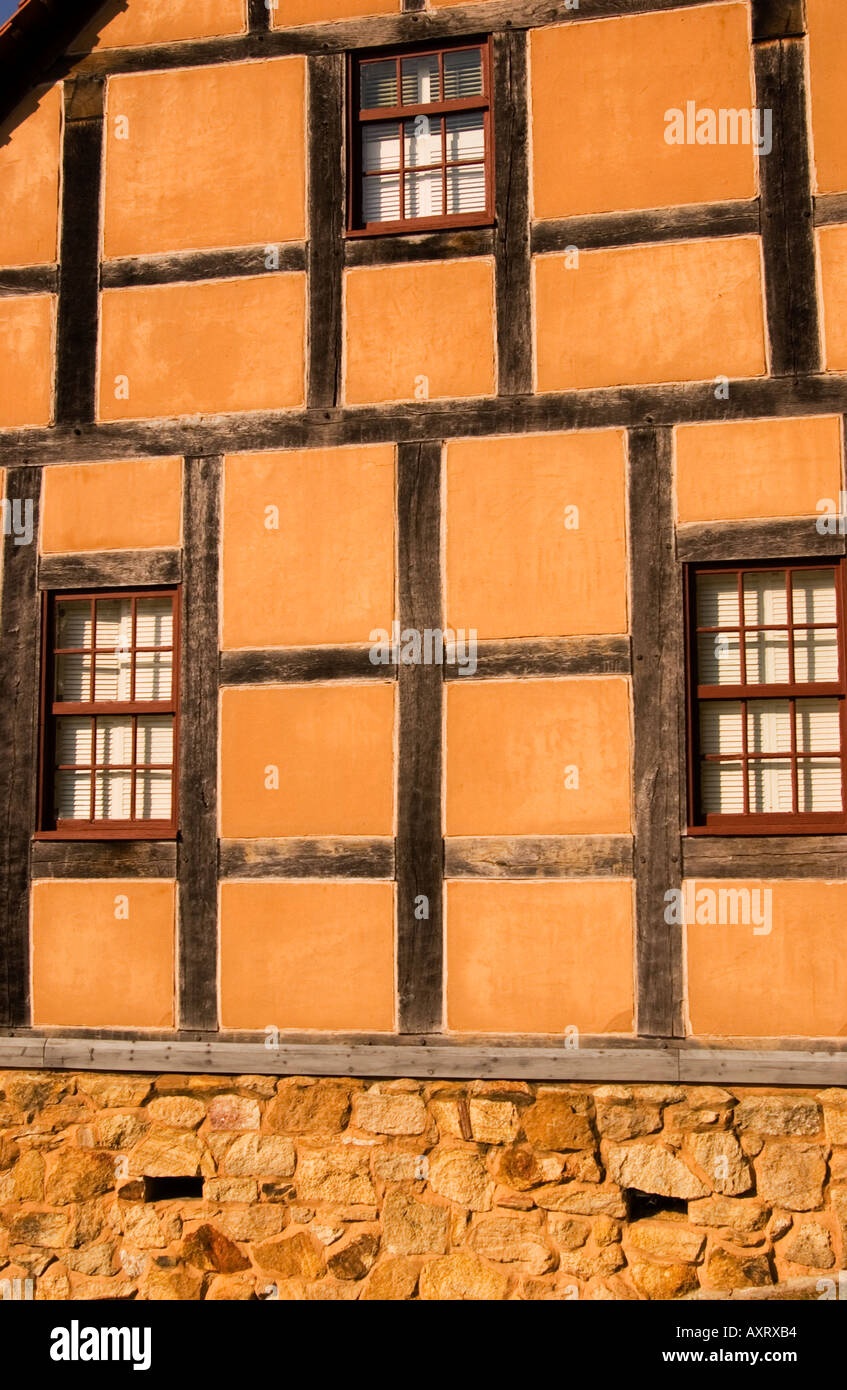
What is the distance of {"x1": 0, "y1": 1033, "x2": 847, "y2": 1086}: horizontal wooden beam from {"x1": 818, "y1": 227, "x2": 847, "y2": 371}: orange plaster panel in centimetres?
348

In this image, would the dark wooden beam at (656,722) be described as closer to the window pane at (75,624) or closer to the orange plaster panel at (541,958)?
the orange plaster panel at (541,958)

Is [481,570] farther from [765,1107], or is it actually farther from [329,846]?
[765,1107]

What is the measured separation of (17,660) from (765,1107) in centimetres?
468

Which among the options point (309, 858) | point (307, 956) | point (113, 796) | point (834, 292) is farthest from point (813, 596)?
point (113, 796)

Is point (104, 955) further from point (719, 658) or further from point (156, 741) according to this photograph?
point (719, 658)

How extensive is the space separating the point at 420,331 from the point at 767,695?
271cm

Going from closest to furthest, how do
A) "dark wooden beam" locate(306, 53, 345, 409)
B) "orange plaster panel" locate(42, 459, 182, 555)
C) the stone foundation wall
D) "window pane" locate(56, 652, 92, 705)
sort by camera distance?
the stone foundation wall
"dark wooden beam" locate(306, 53, 345, 409)
"orange plaster panel" locate(42, 459, 182, 555)
"window pane" locate(56, 652, 92, 705)

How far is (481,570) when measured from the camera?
674cm

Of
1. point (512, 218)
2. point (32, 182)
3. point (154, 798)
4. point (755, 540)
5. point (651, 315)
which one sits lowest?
point (154, 798)

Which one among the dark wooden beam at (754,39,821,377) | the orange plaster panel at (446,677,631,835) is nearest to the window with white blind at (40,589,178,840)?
the orange plaster panel at (446,677,631,835)

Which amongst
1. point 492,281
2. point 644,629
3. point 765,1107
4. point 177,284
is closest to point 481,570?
point 644,629

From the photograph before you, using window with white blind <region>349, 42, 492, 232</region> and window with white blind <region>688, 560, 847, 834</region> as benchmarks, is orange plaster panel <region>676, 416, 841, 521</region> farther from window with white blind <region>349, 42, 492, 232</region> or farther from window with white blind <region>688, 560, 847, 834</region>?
window with white blind <region>349, 42, 492, 232</region>

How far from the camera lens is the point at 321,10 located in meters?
7.24

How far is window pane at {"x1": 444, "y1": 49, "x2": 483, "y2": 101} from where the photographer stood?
7141 millimetres
